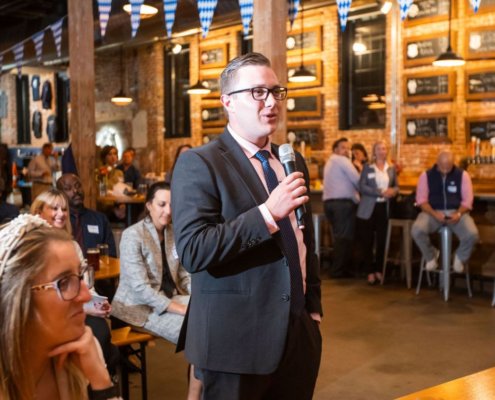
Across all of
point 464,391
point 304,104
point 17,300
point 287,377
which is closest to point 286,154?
point 287,377

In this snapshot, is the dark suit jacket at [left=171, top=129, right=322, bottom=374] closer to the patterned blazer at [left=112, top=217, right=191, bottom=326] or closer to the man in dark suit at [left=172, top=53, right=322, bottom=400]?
the man in dark suit at [left=172, top=53, right=322, bottom=400]

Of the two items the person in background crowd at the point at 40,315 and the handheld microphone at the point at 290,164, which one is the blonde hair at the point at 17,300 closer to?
the person in background crowd at the point at 40,315

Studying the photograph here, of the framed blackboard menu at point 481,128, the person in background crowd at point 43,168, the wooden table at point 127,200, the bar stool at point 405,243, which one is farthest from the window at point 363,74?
the person in background crowd at point 43,168

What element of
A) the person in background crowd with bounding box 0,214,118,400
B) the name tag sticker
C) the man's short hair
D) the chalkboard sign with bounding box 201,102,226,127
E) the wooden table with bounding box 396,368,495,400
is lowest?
the wooden table with bounding box 396,368,495,400

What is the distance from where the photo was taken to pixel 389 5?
9.47m

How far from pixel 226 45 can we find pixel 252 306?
11111 millimetres

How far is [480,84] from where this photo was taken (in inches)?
347

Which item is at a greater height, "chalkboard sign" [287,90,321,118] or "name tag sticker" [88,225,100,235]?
"chalkboard sign" [287,90,321,118]

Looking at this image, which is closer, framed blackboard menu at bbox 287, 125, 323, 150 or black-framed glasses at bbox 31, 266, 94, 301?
black-framed glasses at bbox 31, 266, 94, 301

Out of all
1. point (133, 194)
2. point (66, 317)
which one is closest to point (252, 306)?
point (66, 317)

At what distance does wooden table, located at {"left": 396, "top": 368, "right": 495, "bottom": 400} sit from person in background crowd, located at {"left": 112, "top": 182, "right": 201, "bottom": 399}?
1749 mm

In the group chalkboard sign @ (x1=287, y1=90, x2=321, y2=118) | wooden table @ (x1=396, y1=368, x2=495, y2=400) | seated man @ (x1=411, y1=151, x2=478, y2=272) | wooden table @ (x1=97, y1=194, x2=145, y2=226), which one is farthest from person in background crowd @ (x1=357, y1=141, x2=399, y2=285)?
wooden table @ (x1=396, y1=368, x2=495, y2=400)

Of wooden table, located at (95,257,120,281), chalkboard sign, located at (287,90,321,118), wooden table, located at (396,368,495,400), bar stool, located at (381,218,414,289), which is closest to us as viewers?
wooden table, located at (396,368,495,400)

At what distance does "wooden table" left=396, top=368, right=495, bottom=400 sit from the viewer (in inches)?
67.2
